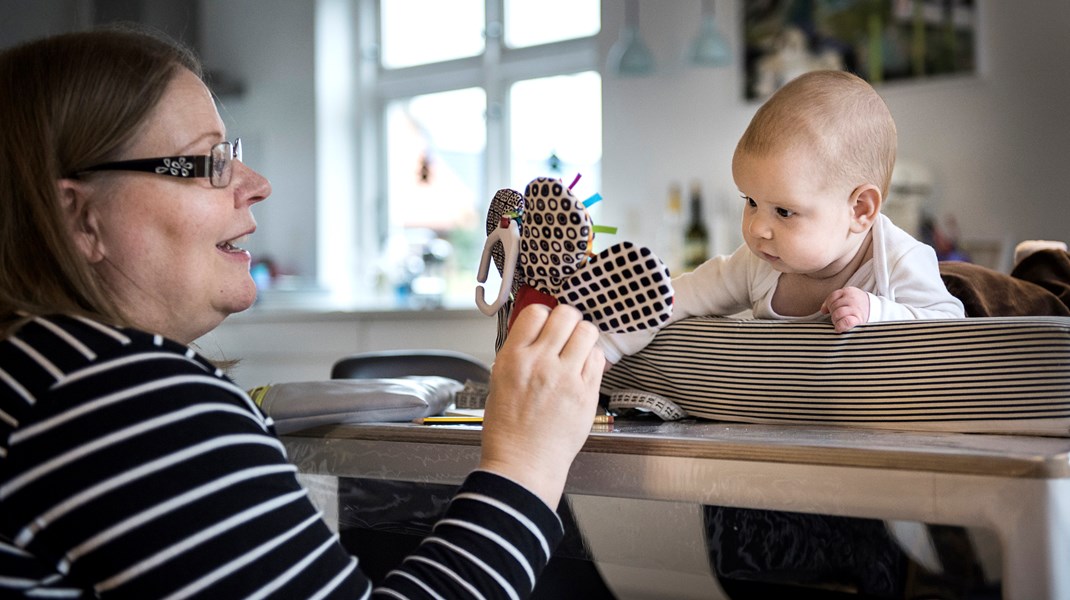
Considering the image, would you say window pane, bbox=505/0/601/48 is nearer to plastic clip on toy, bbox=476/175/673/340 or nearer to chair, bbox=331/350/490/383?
chair, bbox=331/350/490/383

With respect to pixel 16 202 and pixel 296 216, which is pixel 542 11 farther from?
pixel 16 202

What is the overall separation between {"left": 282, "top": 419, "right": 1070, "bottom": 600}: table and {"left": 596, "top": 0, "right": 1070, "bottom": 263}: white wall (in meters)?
2.46

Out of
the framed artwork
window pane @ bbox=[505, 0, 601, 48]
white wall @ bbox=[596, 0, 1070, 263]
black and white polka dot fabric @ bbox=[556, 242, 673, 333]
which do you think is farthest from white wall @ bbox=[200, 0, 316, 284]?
black and white polka dot fabric @ bbox=[556, 242, 673, 333]

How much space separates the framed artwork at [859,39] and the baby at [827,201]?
2.18 meters

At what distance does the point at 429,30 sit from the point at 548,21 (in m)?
0.66

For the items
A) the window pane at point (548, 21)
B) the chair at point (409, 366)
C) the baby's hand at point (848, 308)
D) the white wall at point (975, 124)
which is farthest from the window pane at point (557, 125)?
the baby's hand at point (848, 308)

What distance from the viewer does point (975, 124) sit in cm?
304

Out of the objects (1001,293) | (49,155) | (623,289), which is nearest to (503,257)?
(623,289)

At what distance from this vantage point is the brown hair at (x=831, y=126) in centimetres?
107

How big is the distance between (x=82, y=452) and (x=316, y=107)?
4032 millimetres

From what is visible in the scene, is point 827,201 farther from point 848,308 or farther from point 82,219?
point 82,219

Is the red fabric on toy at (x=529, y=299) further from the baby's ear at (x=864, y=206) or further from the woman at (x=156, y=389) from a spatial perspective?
the baby's ear at (x=864, y=206)

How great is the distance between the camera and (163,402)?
658mm

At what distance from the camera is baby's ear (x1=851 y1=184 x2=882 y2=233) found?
109 centimetres
